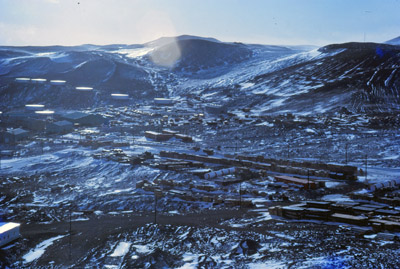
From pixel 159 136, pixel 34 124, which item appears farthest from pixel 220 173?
pixel 34 124

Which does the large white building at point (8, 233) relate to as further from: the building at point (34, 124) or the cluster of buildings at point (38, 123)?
the building at point (34, 124)

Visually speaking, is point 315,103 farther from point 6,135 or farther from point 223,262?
point 223,262

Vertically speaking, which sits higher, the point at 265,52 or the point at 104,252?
the point at 265,52

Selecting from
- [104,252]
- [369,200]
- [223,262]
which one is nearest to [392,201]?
[369,200]

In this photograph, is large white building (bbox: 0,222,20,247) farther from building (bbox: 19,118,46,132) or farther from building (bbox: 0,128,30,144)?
building (bbox: 19,118,46,132)

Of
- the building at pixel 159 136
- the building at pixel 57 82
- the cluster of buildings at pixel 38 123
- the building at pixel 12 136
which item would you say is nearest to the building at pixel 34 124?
the cluster of buildings at pixel 38 123
